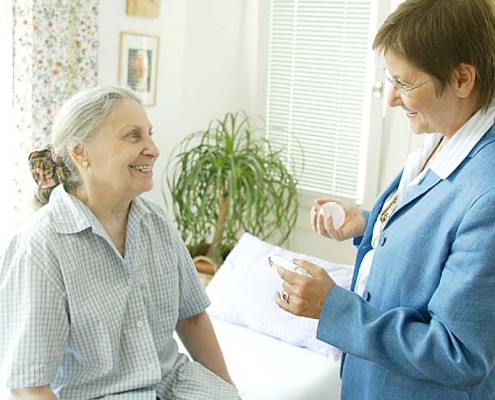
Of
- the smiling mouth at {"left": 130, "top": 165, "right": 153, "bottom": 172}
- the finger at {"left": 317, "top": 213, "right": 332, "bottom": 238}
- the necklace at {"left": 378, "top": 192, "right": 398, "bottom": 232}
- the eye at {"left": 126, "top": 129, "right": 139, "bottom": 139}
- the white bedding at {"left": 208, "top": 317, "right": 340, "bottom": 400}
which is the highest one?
the eye at {"left": 126, "top": 129, "right": 139, "bottom": 139}

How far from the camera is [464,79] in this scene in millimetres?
1330

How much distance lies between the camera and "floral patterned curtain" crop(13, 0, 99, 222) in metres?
2.78

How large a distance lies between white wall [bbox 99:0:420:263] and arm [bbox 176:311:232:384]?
161 centimetres

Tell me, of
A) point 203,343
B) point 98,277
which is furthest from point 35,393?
point 203,343

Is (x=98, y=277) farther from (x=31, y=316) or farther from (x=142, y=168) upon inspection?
(x=142, y=168)

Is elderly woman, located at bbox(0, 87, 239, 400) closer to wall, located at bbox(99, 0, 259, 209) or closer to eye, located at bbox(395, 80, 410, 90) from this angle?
eye, located at bbox(395, 80, 410, 90)

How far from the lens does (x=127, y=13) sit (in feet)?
10.8

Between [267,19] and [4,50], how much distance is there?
1.64m

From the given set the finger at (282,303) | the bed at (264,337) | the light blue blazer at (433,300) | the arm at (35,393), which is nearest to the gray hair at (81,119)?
the arm at (35,393)

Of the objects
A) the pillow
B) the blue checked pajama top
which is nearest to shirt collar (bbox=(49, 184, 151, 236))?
the blue checked pajama top

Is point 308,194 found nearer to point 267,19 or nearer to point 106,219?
point 267,19

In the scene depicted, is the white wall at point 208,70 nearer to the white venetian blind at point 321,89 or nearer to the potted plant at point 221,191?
the white venetian blind at point 321,89

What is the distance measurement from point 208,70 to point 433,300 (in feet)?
9.16

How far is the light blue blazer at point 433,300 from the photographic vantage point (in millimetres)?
1268
